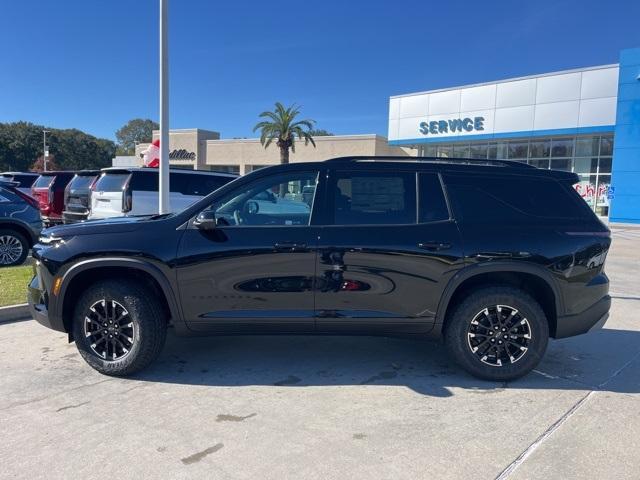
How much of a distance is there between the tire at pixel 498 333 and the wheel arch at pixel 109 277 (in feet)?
7.86

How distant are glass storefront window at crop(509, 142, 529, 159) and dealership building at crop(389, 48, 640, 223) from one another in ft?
0.18

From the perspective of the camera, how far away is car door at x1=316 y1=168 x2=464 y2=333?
4.14 meters

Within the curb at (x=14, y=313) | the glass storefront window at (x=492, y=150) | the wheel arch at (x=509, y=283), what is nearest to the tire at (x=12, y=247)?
the curb at (x=14, y=313)

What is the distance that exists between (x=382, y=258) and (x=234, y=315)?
131cm

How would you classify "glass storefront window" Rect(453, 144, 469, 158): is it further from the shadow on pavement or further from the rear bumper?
the rear bumper

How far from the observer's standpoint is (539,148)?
2867 centimetres

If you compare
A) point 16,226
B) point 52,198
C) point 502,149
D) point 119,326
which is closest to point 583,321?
point 119,326

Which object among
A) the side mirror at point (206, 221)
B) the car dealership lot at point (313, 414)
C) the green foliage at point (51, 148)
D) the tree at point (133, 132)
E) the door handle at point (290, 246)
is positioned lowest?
the car dealership lot at point (313, 414)

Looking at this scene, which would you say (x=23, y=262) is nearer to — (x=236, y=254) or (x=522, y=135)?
(x=236, y=254)

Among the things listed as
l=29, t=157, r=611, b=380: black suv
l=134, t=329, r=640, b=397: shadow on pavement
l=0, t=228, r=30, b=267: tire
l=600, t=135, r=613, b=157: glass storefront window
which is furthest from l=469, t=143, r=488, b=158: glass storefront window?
l=29, t=157, r=611, b=380: black suv

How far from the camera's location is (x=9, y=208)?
9031mm

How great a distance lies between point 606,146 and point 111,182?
26.3m

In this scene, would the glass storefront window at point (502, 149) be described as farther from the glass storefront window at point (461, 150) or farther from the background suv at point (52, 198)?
the background suv at point (52, 198)

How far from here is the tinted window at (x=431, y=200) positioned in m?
4.27
